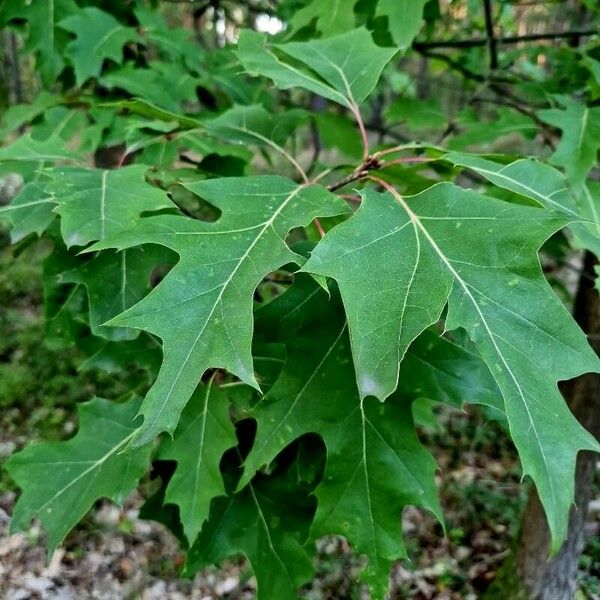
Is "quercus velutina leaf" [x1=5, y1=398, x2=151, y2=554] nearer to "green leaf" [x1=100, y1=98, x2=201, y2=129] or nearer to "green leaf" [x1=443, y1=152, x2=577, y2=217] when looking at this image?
"green leaf" [x1=100, y1=98, x2=201, y2=129]

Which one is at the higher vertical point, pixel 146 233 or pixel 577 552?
pixel 146 233

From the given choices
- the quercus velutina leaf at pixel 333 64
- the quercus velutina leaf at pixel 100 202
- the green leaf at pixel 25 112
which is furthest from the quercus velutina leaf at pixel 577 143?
the green leaf at pixel 25 112

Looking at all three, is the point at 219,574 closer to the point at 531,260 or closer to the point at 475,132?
the point at 475,132

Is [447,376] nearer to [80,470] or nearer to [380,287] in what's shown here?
[380,287]

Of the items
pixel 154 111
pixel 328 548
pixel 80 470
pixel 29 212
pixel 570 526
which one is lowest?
pixel 328 548

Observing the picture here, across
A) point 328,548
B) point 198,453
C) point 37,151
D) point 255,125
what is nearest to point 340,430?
point 198,453

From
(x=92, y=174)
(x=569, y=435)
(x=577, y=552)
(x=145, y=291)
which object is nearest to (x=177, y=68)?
(x=92, y=174)
